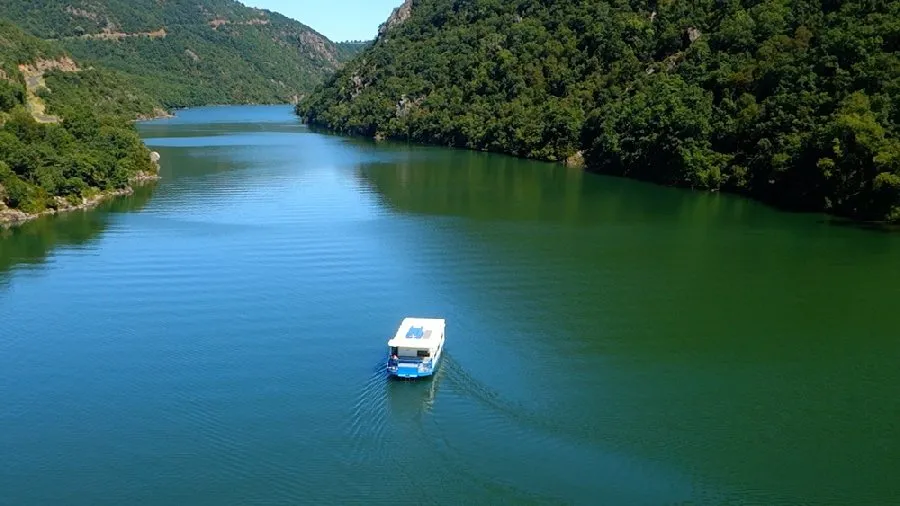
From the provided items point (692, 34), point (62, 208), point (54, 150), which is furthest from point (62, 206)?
point (692, 34)

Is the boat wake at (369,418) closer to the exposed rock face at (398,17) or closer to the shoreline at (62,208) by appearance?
the shoreline at (62,208)

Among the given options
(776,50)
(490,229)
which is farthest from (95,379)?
(776,50)

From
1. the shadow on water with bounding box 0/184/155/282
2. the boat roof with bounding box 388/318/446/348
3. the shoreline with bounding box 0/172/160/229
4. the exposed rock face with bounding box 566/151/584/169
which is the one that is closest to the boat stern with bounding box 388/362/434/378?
the boat roof with bounding box 388/318/446/348

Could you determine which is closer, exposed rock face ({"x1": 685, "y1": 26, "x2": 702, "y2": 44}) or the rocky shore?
the rocky shore

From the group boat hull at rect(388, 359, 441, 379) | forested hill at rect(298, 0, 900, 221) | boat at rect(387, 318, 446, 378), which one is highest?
forested hill at rect(298, 0, 900, 221)

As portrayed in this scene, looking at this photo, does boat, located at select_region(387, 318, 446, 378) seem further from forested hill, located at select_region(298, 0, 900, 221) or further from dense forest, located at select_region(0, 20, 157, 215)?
dense forest, located at select_region(0, 20, 157, 215)

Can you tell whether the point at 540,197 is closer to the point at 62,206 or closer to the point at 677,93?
the point at 677,93
